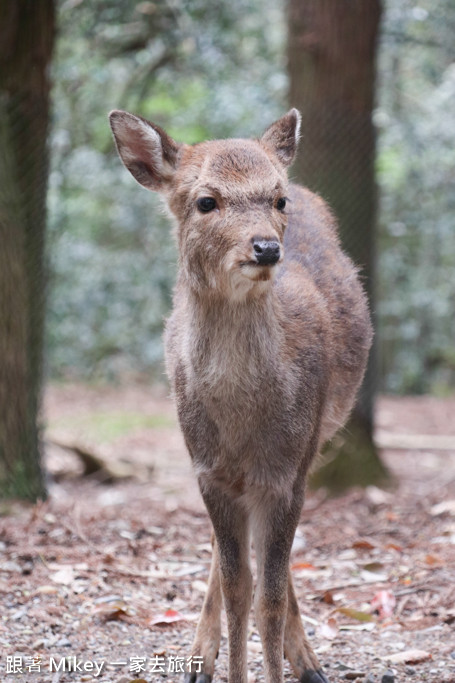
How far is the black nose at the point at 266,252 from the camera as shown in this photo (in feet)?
11.6

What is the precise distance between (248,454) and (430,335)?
14761mm

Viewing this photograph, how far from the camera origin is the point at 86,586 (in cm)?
538

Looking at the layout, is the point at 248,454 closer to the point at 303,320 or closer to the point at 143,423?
the point at 303,320

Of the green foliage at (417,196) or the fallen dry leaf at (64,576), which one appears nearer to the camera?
the fallen dry leaf at (64,576)

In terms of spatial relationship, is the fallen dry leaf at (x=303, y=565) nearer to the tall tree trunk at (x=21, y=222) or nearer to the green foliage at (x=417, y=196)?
the tall tree trunk at (x=21, y=222)

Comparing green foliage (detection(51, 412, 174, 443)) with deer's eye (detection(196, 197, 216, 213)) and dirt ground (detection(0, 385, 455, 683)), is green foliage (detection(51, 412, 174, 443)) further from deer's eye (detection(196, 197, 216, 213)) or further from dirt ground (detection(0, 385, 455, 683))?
deer's eye (detection(196, 197, 216, 213))

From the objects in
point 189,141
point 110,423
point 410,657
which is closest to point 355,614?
point 410,657

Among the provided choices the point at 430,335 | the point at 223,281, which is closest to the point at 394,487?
the point at 223,281

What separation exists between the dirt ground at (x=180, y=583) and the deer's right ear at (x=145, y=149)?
231 centimetres

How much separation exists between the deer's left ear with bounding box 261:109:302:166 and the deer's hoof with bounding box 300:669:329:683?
246 centimetres

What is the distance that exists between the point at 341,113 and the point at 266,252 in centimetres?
522

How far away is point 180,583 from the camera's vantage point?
569cm

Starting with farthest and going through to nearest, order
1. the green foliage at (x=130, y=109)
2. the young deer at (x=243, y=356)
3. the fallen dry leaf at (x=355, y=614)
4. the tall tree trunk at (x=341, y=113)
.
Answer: the green foliage at (x=130, y=109) → the tall tree trunk at (x=341, y=113) → the fallen dry leaf at (x=355, y=614) → the young deer at (x=243, y=356)

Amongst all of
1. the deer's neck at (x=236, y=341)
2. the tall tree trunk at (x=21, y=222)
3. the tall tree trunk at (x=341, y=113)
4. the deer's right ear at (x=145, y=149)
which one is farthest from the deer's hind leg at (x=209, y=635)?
the tall tree trunk at (x=341, y=113)
